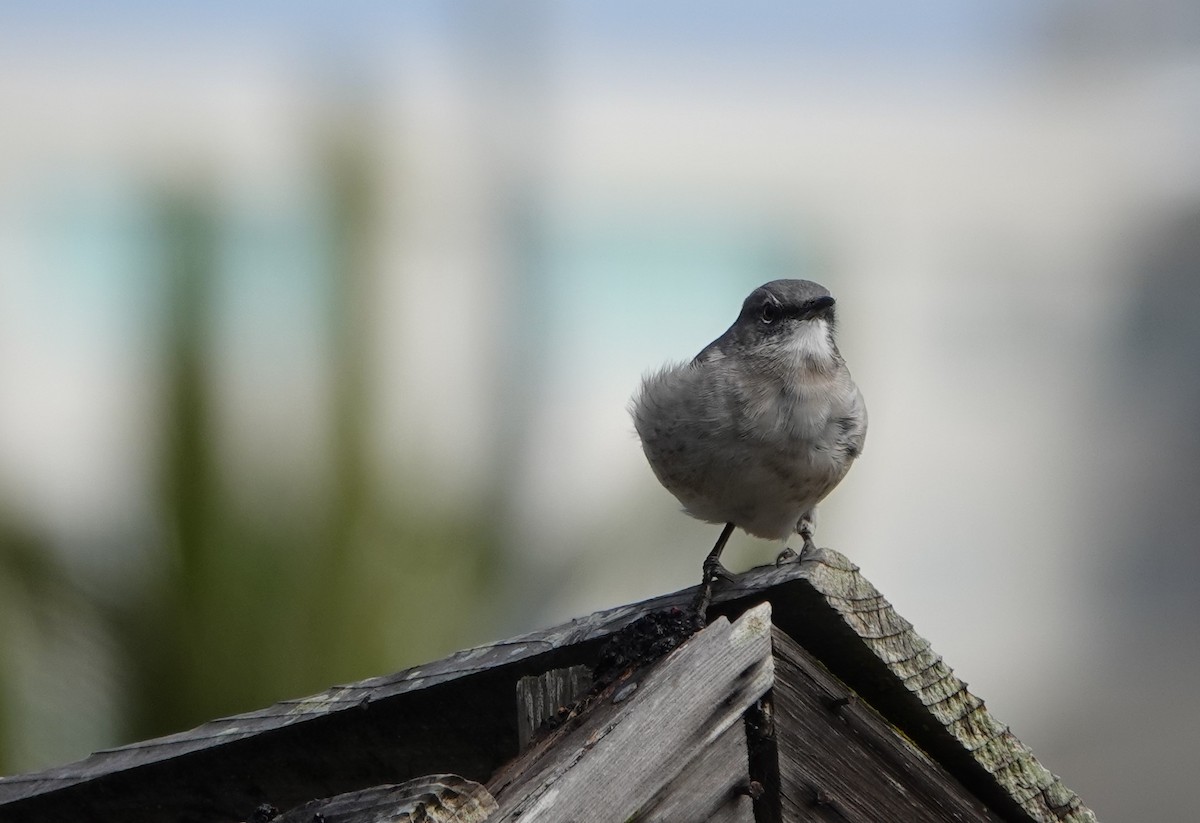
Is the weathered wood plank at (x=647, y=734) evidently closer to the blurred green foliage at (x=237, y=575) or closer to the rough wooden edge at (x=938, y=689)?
the rough wooden edge at (x=938, y=689)

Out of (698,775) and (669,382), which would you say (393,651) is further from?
(698,775)

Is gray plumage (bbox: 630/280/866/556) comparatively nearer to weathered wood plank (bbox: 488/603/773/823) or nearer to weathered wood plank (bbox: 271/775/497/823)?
weathered wood plank (bbox: 488/603/773/823)

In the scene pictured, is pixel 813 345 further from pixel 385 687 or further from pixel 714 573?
pixel 385 687

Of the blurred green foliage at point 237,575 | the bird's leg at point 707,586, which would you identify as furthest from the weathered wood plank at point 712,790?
the blurred green foliage at point 237,575

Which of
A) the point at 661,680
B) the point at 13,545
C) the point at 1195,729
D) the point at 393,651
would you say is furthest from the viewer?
the point at 1195,729

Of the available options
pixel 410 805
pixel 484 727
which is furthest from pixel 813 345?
pixel 410 805

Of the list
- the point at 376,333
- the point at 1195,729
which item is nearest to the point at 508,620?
the point at 376,333
